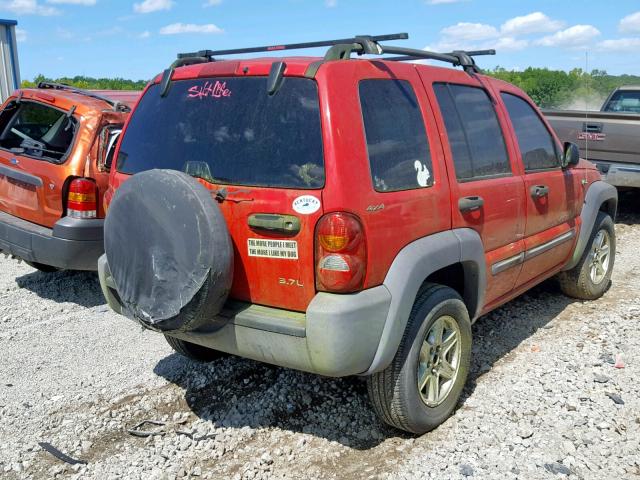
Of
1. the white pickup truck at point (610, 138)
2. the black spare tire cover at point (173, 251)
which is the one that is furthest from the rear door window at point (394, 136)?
the white pickup truck at point (610, 138)

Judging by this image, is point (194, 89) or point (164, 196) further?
point (194, 89)

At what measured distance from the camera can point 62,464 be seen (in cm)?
334

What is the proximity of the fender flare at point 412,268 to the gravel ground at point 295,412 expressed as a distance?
68cm

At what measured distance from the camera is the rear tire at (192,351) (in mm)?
4297

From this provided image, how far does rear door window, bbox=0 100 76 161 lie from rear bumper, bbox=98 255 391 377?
3.25m

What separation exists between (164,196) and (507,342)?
2.99m

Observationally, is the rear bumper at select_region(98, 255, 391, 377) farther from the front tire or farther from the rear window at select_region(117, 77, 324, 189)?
the rear window at select_region(117, 77, 324, 189)

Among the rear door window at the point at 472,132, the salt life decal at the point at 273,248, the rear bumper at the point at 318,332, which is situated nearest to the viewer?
the rear bumper at the point at 318,332

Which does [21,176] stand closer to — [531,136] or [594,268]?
[531,136]

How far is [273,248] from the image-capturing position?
9.99 ft

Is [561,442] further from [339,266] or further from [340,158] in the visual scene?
[340,158]

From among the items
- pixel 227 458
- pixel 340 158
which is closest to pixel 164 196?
pixel 340 158

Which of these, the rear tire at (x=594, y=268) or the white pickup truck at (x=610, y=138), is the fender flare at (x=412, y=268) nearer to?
the rear tire at (x=594, y=268)

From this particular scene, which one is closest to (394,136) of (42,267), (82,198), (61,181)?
(82,198)
